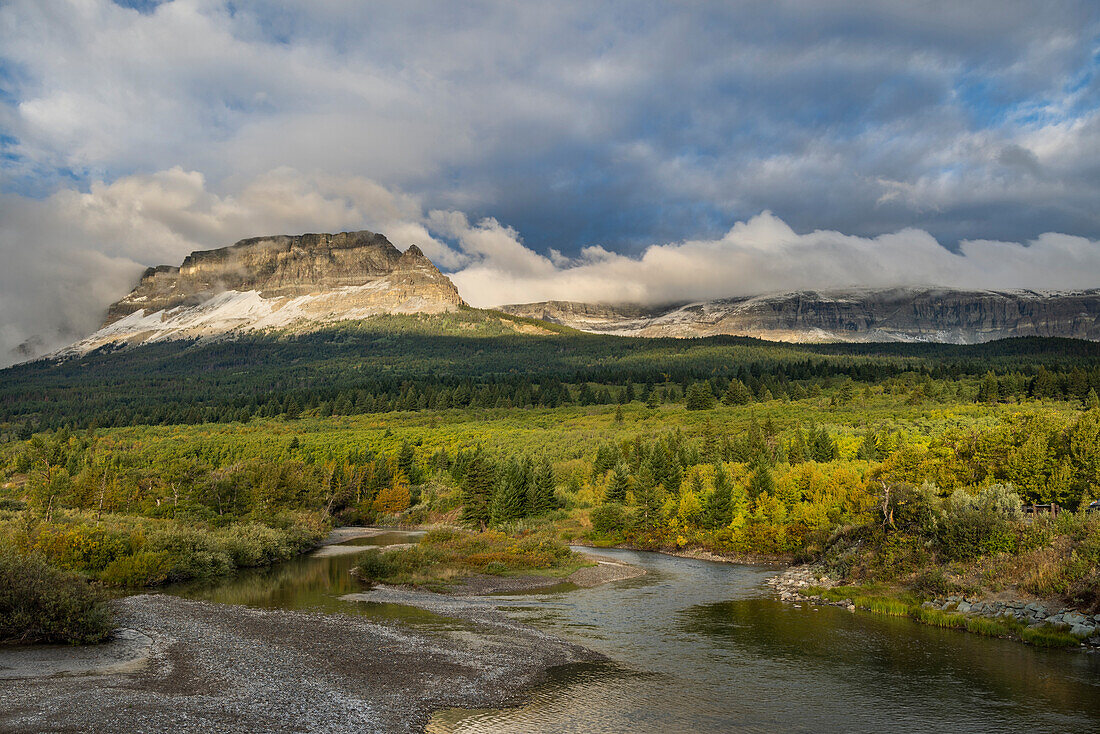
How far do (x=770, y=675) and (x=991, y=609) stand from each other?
62.1 ft

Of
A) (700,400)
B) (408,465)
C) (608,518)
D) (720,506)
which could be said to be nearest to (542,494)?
(608,518)

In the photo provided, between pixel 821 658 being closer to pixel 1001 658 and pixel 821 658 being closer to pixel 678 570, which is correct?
pixel 1001 658

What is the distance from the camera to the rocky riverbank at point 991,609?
3728 centimetres

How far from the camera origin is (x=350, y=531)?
11450 cm

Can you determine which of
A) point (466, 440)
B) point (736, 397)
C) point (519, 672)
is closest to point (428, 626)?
point (519, 672)

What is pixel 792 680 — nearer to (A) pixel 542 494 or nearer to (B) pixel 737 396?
(A) pixel 542 494

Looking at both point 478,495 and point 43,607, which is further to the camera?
point 478,495

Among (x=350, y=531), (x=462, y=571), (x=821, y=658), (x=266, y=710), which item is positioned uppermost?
(x=266, y=710)

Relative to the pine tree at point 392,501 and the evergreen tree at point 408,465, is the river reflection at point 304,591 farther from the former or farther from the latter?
the evergreen tree at point 408,465

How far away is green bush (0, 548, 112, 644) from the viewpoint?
112ft

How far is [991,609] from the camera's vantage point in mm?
42250

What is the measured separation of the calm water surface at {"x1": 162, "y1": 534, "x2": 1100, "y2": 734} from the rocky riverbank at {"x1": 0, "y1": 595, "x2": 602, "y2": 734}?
6.60ft

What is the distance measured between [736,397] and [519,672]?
164758mm

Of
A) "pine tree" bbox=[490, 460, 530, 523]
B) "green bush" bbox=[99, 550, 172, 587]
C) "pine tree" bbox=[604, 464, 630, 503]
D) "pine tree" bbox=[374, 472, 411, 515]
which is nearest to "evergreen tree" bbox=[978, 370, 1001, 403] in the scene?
"pine tree" bbox=[604, 464, 630, 503]
